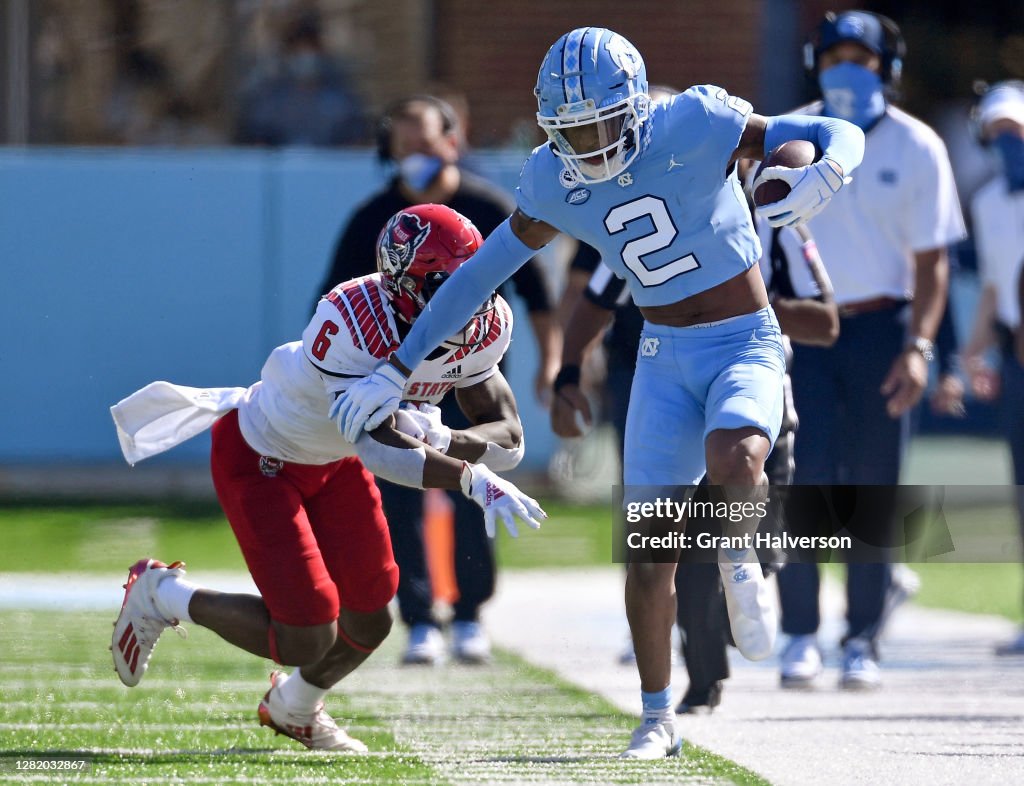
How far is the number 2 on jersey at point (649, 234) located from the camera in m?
4.77

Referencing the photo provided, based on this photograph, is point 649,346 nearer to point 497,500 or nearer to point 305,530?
point 497,500

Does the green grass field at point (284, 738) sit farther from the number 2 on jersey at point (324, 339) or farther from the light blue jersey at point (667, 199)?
the light blue jersey at point (667, 199)

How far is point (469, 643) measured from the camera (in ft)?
22.8

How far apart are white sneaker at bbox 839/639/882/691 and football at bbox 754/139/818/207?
2.24m

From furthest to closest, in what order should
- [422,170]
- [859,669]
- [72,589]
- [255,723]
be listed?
[72,589] → [422,170] → [859,669] → [255,723]

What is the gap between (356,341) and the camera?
4.79 m

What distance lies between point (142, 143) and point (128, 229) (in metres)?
2.23

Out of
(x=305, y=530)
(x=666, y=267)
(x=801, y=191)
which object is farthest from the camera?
(x=305, y=530)

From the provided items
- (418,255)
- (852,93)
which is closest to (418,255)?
(418,255)

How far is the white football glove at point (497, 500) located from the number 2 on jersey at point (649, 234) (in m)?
0.70

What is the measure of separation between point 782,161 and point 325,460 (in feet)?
4.85

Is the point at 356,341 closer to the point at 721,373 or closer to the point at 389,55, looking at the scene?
the point at 721,373

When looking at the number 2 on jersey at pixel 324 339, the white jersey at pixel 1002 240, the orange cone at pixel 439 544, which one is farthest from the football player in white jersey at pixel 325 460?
the white jersey at pixel 1002 240

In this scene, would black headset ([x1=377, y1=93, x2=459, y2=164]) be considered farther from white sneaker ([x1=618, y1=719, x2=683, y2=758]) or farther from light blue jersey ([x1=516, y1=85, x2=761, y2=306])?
white sneaker ([x1=618, y1=719, x2=683, y2=758])
